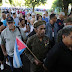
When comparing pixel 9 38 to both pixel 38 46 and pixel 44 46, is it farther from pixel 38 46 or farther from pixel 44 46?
pixel 44 46

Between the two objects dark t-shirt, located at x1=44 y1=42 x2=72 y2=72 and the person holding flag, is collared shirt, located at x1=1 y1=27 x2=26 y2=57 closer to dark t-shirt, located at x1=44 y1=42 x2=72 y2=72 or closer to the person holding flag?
the person holding flag

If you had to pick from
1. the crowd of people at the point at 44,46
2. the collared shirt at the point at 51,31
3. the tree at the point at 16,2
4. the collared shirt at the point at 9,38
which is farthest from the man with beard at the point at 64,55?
the tree at the point at 16,2

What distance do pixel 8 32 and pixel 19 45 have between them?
20.5 inches

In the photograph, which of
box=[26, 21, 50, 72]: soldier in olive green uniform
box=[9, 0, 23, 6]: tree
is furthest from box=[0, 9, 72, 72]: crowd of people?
box=[9, 0, 23, 6]: tree

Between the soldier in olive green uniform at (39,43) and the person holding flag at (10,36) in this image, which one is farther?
the person holding flag at (10,36)

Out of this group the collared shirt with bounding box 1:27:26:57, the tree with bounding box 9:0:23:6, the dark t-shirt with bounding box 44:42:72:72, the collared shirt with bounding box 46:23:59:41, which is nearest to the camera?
the dark t-shirt with bounding box 44:42:72:72

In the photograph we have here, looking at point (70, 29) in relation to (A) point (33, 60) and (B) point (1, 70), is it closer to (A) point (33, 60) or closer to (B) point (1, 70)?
(A) point (33, 60)

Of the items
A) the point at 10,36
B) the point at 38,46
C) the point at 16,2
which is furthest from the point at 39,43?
the point at 16,2

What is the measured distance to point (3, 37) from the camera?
2957 millimetres

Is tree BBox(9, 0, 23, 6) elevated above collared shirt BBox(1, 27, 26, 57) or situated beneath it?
elevated above

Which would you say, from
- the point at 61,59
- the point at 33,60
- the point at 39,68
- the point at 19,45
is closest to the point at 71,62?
the point at 61,59

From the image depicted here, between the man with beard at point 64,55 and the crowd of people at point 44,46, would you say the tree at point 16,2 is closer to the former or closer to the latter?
the crowd of people at point 44,46

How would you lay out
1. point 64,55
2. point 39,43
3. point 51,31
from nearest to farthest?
point 64,55
point 39,43
point 51,31

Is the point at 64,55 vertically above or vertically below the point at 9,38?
above
